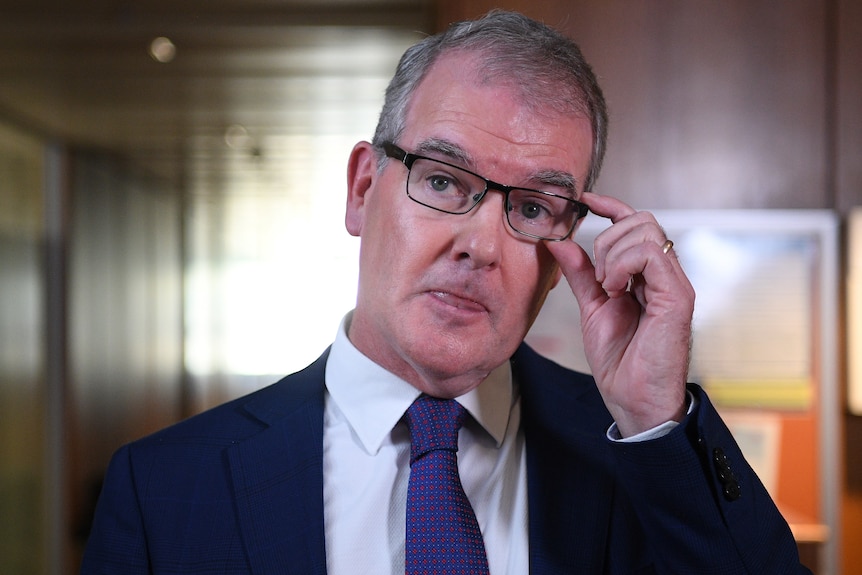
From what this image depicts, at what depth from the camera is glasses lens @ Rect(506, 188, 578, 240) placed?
49.8 inches

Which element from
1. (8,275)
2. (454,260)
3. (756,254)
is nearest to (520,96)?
(454,260)

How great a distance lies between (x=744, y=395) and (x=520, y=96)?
5.14 feet

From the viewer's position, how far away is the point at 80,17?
4.42 metres

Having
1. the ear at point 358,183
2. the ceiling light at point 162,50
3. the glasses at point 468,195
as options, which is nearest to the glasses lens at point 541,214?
the glasses at point 468,195

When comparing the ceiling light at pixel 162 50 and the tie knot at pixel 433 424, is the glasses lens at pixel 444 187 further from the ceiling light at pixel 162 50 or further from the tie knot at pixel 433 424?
the ceiling light at pixel 162 50

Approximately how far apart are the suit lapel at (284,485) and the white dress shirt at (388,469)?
5 centimetres

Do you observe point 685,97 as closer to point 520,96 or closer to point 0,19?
point 520,96

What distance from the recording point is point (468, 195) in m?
1.25

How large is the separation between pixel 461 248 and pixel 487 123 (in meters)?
0.19

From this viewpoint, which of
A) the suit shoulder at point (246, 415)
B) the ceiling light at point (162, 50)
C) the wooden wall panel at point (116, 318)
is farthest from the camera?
the wooden wall panel at point (116, 318)

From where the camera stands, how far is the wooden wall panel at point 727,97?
2.59 m

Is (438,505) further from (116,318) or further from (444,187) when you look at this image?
(116,318)

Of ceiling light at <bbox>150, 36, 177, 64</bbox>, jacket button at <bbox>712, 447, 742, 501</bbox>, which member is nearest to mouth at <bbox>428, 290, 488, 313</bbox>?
jacket button at <bbox>712, 447, 742, 501</bbox>

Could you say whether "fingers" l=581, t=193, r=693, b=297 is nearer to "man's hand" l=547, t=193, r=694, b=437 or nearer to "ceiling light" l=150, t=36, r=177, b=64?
"man's hand" l=547, t=193, r=694, b=437
